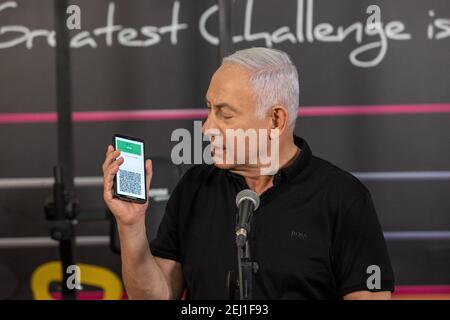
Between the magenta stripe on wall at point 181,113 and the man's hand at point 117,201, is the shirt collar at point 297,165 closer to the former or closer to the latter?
the man's hand at point 117,201

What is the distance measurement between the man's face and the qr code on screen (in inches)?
8.1

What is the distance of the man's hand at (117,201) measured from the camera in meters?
1.91

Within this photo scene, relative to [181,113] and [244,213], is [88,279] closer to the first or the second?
[181,113]

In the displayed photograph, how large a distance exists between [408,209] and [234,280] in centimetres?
210

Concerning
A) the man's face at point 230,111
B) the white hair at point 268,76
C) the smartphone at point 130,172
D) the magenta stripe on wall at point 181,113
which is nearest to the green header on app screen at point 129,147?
the smartphone at point 130,172

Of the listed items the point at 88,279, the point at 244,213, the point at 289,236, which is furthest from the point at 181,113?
the point at 244,213

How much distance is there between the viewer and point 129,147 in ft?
6.45

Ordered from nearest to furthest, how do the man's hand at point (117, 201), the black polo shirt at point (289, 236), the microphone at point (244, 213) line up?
the microphone at point (244, 213)
the man's hand at point (117, 201)
the black polo shirt at point (289, 236)

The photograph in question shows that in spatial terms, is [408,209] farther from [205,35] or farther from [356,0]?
[205,35]

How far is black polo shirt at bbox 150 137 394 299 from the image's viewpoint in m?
2.01

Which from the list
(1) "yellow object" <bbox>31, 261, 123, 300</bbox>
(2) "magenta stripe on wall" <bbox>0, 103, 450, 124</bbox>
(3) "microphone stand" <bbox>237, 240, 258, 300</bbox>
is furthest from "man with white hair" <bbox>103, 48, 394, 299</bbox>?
(1) "yellow object" <bbox>31, 261, 123, 300</bbox>

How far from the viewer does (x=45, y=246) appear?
378cm

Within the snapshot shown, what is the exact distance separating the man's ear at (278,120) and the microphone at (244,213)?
1.13 feet

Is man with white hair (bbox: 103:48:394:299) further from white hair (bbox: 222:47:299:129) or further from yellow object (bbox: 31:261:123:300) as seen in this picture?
yellow object (bbox: 31:261:123:300)
